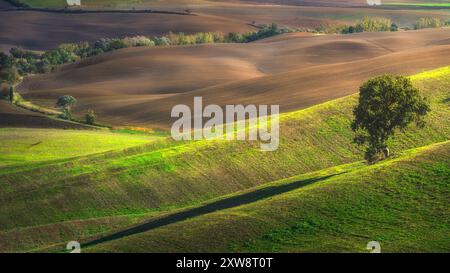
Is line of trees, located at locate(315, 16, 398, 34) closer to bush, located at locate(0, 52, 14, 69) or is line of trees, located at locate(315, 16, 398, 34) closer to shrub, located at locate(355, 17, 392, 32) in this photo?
shrub, located at locate(355, 17, 392, 32)

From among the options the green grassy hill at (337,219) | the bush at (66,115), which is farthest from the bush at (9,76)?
the green grassy hill at (337,219)

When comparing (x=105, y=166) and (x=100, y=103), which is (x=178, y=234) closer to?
(x=105, y=166)

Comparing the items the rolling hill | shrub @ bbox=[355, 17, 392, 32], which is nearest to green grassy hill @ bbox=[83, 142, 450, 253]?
the rolling hill

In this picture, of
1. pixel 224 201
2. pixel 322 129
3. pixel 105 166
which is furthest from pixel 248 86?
pixel 224 201

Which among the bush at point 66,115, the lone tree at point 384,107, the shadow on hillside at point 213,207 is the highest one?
the lone tree at point 384,107

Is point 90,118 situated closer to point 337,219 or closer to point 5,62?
point 5,62

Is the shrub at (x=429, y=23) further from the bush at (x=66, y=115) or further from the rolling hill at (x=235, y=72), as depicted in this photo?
the bush at (x=66, y=115)
